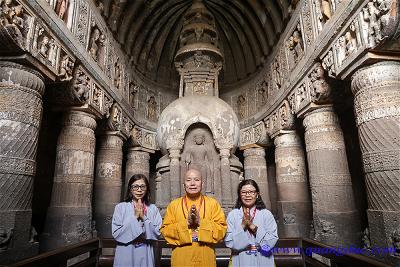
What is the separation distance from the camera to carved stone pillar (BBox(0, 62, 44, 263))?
14.1ft

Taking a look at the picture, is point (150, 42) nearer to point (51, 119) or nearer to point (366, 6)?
point (51, 119)

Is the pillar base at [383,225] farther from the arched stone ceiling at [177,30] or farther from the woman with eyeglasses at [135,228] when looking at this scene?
the arched stone ceiling at [177,30]

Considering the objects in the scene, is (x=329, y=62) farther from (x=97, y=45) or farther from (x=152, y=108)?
(x=152, y=108)

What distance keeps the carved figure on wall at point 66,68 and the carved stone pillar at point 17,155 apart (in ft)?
3.51

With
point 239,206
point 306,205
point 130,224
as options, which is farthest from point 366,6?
point 306,205

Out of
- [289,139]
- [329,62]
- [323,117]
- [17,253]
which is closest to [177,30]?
[289,139]

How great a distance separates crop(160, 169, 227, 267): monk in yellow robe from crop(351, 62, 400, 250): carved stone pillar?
295cm

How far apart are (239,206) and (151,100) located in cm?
1174

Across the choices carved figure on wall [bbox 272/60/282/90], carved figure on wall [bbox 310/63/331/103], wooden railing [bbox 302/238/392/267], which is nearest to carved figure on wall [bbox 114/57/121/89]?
carved figure on wall [bbox 272/60/282/90]

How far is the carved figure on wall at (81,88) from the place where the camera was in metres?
6.71

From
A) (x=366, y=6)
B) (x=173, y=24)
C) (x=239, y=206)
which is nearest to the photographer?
(x=239, y=206)

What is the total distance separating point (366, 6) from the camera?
4895 millimetres

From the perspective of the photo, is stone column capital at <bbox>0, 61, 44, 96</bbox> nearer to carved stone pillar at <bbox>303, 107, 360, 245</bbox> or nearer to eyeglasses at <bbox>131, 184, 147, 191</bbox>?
eyeglasses at <bbox>131, 184, 147, 191</bbox>

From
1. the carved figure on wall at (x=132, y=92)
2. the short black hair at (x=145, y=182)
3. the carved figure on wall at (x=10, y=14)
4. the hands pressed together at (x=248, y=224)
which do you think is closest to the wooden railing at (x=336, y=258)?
the hands pressed together at (x=248, y=224)
